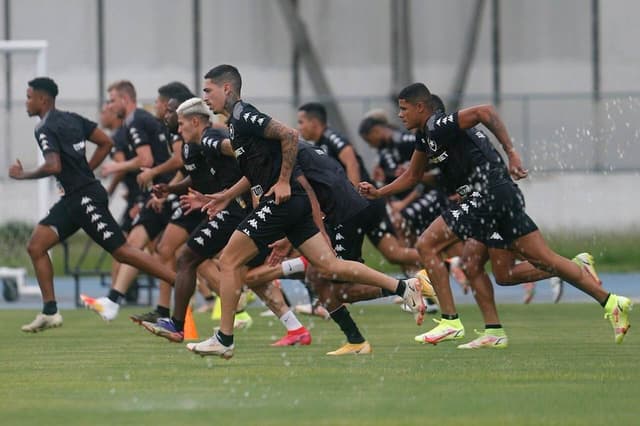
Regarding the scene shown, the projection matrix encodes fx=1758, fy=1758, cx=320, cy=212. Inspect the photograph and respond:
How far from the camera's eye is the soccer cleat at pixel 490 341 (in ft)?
42.7

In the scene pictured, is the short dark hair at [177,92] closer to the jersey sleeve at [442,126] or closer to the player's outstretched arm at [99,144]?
the player's outstretched arm at [99,144]

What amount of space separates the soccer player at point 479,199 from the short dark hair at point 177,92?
8.24 ft

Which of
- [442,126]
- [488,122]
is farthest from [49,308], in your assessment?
[488,122]

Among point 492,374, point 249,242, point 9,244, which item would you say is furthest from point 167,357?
point 9,244

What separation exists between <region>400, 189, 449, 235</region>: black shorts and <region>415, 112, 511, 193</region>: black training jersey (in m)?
6.23

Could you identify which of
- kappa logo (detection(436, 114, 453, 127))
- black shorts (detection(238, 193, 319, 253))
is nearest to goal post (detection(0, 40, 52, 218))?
kappa logo (detection(436, 114, 453, 127))

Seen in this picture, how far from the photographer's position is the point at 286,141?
11633mm

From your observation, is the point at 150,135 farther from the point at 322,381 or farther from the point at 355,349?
the point at 322,381

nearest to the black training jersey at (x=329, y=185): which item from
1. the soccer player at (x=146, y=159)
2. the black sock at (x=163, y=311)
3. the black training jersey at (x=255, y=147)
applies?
the black training jersey at (x=255, y=147)

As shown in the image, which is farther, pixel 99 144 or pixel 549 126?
pixel 549 126

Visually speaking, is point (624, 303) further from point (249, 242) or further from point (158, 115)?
point (158, 115)

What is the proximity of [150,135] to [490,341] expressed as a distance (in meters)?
5.30

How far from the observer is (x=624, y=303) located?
41.4ft

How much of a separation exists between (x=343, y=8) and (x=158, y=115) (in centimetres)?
1646
